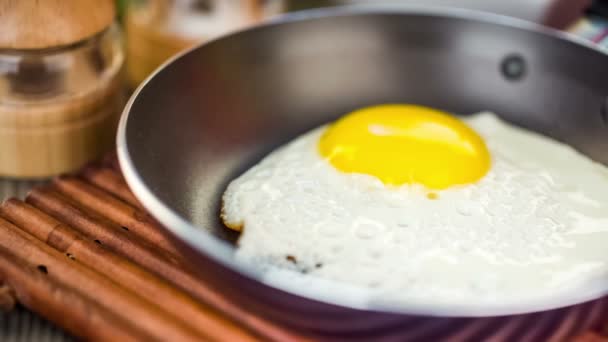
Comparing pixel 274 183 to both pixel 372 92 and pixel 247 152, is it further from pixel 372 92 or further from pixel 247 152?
pixel 372 92

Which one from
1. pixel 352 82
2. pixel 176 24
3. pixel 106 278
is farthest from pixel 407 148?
pixel 176 24

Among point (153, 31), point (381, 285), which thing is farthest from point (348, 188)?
point (153, 31)

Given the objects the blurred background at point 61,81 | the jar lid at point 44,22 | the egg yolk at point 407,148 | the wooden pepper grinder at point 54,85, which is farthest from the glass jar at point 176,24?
the egg yolk at point 407,148

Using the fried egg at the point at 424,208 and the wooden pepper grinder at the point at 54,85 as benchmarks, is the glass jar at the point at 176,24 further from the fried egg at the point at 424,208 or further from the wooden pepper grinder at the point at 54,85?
the fried egg at the point at 424,208

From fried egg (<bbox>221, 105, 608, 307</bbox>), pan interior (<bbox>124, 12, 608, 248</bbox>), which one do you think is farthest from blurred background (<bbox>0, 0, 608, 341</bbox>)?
fried egg (<bbox>221, 105, 608, 307</bbox>)

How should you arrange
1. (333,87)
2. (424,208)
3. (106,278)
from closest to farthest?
(106,278) < (424,208) < (333,87)

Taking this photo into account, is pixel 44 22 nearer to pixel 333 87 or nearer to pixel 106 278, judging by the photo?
pixel 106 278
